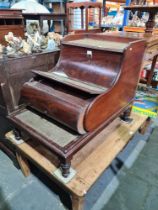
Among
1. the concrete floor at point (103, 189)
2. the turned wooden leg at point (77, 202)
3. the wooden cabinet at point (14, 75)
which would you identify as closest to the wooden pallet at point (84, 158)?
the turned wooden leg at point (77, 202)

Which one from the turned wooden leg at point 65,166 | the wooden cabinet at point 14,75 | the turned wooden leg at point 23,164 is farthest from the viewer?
the turned wooden leg at point 23,164

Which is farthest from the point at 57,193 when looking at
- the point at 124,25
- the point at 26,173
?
the point at 124,25

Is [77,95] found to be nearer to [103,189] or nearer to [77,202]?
[77,202]

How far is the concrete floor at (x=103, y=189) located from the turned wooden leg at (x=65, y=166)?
0.32 m

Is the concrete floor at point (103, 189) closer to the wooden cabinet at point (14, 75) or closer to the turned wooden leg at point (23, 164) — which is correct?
the turned wooden leg at point (23, 164)

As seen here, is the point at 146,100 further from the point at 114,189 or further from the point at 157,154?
the point at 114,189

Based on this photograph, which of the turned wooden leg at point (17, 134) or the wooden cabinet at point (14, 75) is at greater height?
the wooden cabinet at point (14, 75)

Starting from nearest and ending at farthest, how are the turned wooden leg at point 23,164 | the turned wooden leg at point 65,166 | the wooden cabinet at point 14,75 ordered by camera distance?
the turned wooden leg at point 65,166, the wooden cabinet at point 14,75, the turned wooden leg at point 23,164

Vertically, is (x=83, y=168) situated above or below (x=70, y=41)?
below

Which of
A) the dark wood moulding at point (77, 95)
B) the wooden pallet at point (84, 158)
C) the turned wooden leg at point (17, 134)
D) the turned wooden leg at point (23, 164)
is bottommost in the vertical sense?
the turned wooden leg at point (23, 164)

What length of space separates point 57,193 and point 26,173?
251 mm

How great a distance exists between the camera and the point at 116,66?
875 mm

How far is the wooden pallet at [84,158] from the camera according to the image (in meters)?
0.81

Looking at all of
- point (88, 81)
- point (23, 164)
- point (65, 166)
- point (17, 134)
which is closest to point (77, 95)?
point (88, 81)
